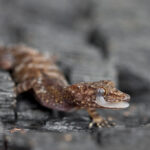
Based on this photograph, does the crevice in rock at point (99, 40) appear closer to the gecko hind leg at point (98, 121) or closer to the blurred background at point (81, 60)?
the blurred background at point (81, 60)

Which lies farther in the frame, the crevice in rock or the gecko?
the crevice in rock

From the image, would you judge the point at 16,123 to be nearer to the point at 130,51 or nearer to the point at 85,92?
the point at 85,92

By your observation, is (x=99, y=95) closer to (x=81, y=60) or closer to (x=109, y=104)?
(x=109, y=104)

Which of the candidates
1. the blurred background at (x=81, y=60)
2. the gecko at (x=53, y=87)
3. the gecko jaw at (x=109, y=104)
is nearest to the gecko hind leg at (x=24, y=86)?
the gecko at (x=53, y=87)

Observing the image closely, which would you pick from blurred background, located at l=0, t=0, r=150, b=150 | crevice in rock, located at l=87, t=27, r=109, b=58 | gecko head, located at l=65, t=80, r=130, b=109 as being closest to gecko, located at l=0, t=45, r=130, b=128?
gecko head, located at l=65, t=80, r=130, b=109

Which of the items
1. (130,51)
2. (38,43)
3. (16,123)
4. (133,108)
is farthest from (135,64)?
(16,123)

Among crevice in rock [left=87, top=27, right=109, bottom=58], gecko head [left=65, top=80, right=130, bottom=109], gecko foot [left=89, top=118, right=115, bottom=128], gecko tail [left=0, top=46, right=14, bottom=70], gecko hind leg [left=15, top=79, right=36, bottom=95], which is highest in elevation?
crevice in rock [left=87, top=27, right=109, bottom=58]

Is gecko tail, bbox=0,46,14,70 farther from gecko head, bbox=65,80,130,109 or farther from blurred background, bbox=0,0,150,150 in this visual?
gecko head, bbox=65,80,130,109
